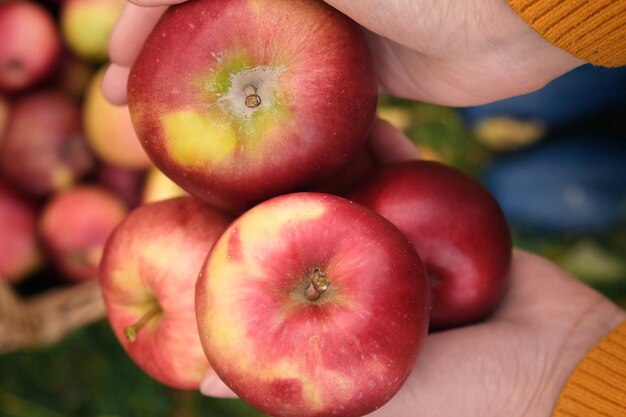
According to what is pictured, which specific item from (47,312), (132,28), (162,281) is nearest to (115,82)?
(132,28)

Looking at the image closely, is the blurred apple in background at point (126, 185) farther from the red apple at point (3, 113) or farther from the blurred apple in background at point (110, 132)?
the red apple at point (3, 113)

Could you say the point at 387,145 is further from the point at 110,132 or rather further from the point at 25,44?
the point at 25,44

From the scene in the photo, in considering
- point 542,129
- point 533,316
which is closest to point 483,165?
point 542,129

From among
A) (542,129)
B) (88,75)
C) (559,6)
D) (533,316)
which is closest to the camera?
(559,6)

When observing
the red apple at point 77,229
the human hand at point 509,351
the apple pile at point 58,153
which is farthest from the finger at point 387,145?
the red apple at point 77,229

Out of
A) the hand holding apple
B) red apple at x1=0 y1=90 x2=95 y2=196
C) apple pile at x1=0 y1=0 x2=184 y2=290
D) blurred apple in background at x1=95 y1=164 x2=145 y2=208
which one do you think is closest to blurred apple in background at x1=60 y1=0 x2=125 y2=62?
apple pile at x1=0 y1=0 x2=184 y2=290

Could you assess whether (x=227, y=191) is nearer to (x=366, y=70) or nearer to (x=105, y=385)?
(x=366, y=70)
